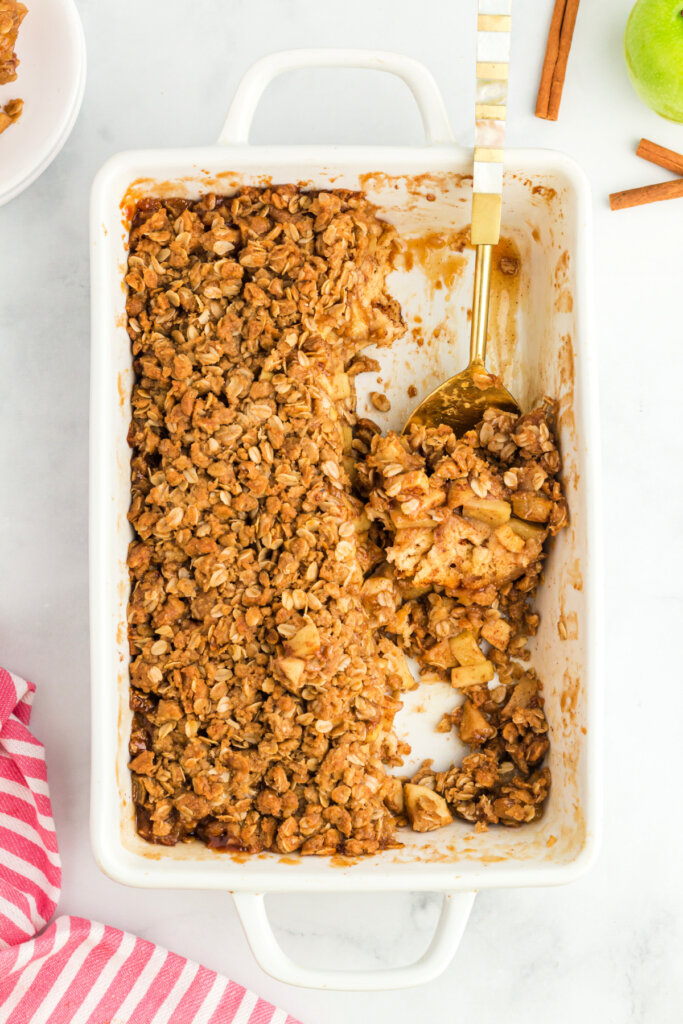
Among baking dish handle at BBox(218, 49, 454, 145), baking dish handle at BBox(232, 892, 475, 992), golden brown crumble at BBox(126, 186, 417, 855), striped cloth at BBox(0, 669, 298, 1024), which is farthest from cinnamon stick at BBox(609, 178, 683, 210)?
striped cloth at BBox(0, 669, 298, 1024)

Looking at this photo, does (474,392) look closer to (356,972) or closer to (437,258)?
(437,258)

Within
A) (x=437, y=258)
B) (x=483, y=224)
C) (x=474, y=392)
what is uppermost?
(x=483, y=224)

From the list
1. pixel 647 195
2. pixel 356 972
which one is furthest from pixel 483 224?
pixel 356 972

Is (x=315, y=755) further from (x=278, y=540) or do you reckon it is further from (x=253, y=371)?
(x=253, y=371)

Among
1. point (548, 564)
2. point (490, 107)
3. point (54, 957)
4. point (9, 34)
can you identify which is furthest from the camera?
point (54, 957)

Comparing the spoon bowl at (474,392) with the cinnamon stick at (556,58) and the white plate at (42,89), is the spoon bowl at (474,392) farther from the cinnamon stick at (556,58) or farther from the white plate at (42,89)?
the white plate at (42,89)

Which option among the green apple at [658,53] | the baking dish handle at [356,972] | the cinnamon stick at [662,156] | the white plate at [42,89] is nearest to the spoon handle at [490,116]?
the green apple at [658,53]
